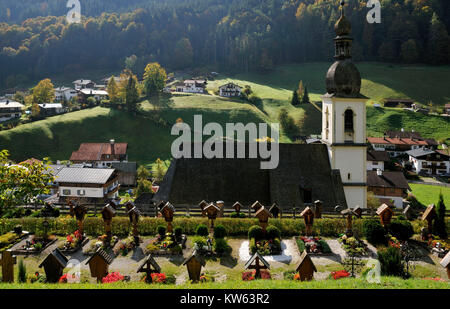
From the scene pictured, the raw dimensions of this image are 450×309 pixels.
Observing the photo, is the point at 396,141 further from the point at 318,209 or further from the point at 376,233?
the point at 376,233

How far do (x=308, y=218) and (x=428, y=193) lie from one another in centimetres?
4790

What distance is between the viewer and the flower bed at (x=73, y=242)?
21906 mm

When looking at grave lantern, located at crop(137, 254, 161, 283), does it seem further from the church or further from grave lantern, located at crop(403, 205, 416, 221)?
grave lantern, located at crop(403, 205, 416, 221)

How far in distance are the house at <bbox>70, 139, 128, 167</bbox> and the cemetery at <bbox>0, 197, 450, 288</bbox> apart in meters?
50.3

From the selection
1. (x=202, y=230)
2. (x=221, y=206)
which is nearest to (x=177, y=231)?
(x=202, y=230)

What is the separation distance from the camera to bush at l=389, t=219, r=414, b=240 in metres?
22.6

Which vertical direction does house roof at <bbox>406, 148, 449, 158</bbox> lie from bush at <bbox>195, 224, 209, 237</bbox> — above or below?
below

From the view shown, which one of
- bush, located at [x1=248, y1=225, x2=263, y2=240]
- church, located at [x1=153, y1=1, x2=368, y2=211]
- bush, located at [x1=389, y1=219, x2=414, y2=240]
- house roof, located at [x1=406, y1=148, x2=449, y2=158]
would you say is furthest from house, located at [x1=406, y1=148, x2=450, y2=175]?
bush, located at [x1=248, y1=225, x2=263, y2=240]

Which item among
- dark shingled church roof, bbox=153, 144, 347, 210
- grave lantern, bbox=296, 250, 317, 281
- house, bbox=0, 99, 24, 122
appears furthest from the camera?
house, bbox=0, 99, 24, 122

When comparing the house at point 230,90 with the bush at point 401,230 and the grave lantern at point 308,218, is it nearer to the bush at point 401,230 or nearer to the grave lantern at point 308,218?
the grave lantern at point 308,218

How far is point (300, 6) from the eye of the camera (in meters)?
191

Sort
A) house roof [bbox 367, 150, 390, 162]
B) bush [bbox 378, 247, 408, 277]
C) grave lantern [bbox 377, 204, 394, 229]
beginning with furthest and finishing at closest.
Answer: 1. house roof [bbox 367, 150, 390, 162]
2. grave lantern [bbox 377, 204, 394, 229]
3. bush [bbox 378, 247, 408, 277]

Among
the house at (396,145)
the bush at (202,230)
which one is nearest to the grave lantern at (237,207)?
the bush at (202,230)
